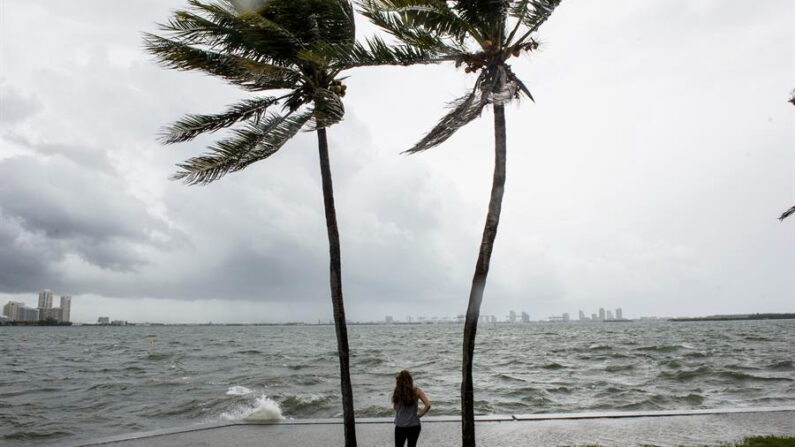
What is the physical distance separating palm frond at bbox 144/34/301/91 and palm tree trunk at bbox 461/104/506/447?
3.48m

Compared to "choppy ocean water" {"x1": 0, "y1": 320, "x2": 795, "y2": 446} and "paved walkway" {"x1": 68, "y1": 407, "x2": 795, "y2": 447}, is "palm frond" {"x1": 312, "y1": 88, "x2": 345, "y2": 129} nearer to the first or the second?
"paved walkway" {"x1": 68, "y1": 407, "x2": 795, "y2": 447}

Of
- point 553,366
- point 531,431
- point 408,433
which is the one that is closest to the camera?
point 408,433

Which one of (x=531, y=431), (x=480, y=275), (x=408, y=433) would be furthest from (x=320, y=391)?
(x=480, y=275)

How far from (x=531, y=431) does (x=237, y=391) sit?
1536cm

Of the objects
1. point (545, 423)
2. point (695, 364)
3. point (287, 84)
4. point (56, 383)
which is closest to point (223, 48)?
point (287, 84)

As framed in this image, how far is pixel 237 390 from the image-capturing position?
22.6m

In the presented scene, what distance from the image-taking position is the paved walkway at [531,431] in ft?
32.2

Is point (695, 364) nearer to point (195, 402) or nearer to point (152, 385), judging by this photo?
point (195, 402)

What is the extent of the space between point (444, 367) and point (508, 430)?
866 inches

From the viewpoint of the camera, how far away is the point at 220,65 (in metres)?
8.79

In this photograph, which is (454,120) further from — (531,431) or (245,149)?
(531,431)

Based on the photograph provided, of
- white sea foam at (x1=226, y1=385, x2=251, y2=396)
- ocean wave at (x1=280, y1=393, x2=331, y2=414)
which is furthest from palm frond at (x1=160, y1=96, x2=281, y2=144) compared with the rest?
white sea foam at (x1=226, y1=385, x2=251, y2=396)

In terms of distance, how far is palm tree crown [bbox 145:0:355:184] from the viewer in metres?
8.07

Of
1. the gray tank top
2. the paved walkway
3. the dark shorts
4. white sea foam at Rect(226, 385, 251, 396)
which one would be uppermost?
the gray tank top
